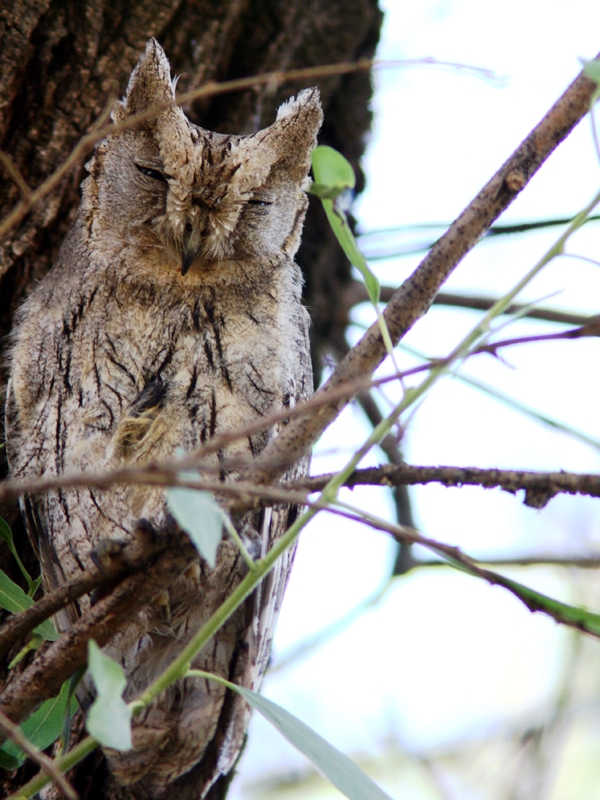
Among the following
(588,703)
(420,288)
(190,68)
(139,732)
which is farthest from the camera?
(588,703)

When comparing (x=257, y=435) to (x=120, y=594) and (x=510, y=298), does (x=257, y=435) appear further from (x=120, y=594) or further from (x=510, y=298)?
(x=510, y=298)

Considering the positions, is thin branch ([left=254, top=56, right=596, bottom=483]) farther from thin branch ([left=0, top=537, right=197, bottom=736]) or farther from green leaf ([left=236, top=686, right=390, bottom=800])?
green leaf ([left=236, top=686, right=390, bottom=800])

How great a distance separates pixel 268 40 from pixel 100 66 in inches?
24.1

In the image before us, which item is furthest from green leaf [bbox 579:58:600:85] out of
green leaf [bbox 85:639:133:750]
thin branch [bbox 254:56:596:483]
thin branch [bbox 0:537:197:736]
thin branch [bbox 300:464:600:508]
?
green leaf [bbox 85:639:133:750]

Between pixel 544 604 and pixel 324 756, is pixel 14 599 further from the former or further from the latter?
pixel 544 604

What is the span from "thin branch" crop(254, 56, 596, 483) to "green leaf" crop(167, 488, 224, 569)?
17 cm

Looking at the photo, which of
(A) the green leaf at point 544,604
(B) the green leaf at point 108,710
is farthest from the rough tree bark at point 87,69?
(A) the green leaf at point 544,604

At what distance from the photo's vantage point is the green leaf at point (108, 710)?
2.68 ft

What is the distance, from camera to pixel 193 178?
1.86m

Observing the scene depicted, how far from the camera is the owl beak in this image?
1.86 metres

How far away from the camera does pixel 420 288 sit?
108cm

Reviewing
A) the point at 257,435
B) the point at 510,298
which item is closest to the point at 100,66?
the point at 257,435

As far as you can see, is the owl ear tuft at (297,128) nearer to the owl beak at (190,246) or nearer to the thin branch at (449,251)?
the owl beak at (190,246)

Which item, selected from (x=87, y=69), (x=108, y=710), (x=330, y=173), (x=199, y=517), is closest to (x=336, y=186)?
(x=330, y=173)
